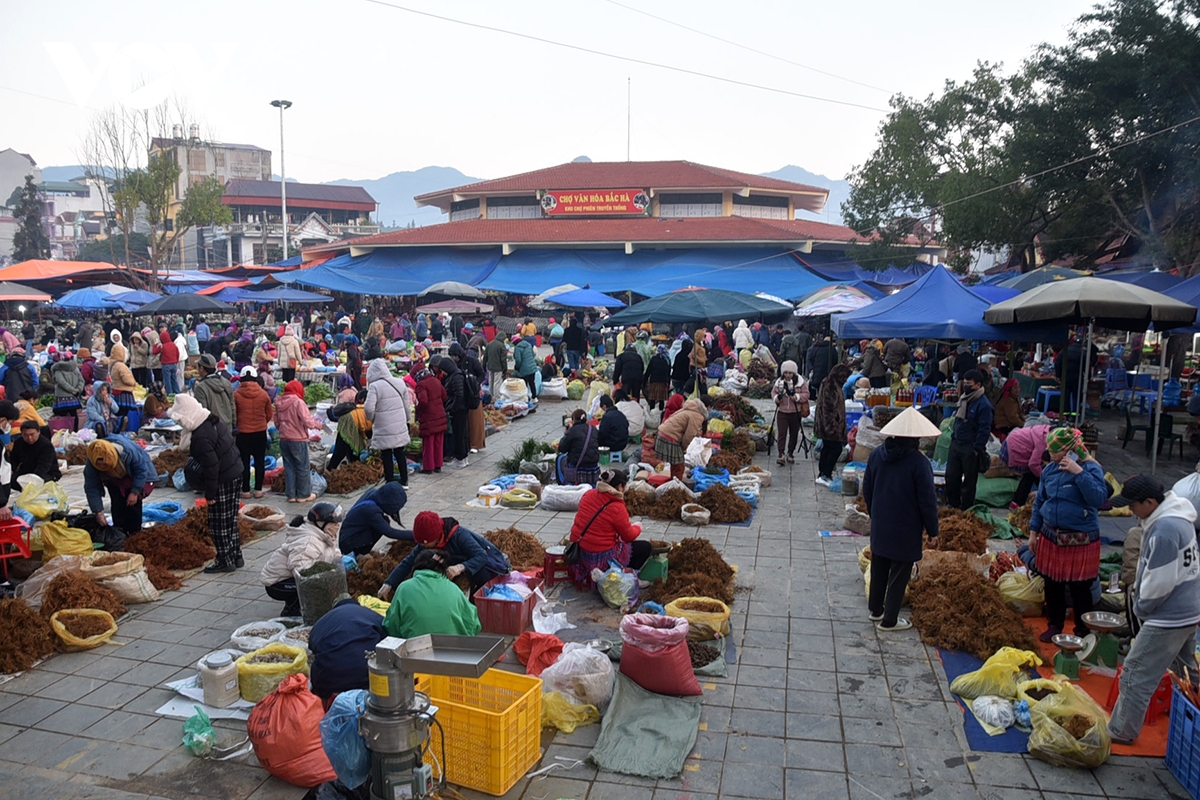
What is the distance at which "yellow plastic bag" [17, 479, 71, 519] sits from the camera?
809 centimetres

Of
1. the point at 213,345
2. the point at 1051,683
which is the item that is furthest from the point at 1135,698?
the point at 213,345

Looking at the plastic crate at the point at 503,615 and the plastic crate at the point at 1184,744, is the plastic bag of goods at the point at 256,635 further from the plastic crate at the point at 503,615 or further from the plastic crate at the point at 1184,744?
the plastic crate at the point at 1184,744

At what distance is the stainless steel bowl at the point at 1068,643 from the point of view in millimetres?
5508

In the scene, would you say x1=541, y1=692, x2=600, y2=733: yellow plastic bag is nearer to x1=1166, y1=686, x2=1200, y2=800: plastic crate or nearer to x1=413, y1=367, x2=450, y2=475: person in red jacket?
x1=1166, y1=686, x2=1200, y2=800: plastic crate

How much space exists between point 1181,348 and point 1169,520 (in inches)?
597

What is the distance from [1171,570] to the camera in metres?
4.45

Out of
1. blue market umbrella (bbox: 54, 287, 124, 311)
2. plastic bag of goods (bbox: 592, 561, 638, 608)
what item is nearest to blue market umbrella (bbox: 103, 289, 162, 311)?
blue market umbrella (bbox: 54, 287, 124, 311)

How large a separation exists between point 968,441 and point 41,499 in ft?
31.0

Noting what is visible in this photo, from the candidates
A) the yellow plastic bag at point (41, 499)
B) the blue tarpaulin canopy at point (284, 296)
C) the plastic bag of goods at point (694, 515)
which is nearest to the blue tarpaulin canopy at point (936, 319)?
the plastic bag of goods at point (694, 515)

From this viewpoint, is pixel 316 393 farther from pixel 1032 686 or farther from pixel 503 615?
pixel 1032 686

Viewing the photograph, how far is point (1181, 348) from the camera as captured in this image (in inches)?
663

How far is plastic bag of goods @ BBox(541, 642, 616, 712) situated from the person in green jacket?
0.59m

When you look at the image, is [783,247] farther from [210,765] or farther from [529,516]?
[210,765]

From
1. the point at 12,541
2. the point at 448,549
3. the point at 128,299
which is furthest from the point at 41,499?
the point at 128,299
